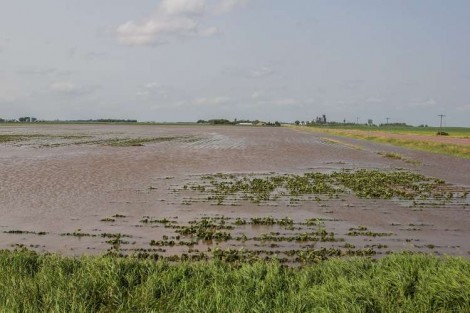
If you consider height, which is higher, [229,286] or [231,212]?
[229,286]

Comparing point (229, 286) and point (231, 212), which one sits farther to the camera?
point (231, 212)

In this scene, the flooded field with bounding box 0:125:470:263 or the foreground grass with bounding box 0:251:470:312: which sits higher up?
the foreground grass with bounding box 0:251:470:312

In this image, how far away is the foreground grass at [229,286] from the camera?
7105 mm

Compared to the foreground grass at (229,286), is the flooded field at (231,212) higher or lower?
lower

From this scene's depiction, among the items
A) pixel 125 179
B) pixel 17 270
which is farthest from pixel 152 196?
pixel 17 270

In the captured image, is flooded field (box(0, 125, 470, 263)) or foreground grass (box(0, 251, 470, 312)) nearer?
foreground grass (box(0, 251, 470, 312))

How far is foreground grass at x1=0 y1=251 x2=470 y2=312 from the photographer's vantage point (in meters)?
7.11

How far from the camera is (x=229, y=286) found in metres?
8.01

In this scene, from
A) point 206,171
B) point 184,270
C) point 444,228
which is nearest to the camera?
point 184,270

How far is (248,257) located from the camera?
10.6 metres

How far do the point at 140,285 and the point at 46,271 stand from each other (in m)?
1.94

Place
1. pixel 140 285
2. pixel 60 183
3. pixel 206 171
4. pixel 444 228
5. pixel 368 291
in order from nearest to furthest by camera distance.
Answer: pixel 368 291
pixel 140 285
pixel 444 228
pixel 60 183
pixel 206 171

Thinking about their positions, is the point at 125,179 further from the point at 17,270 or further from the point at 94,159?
the point at 17,270

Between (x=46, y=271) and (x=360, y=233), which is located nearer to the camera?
(x=46, y=271)
